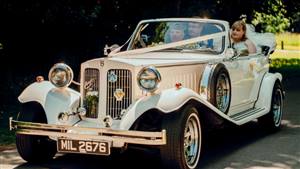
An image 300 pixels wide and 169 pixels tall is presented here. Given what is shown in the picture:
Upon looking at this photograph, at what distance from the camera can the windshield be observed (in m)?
7.61

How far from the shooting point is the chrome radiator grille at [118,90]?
20.4ft

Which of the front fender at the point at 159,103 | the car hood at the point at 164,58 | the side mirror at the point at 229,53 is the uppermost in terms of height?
the side mirror at the point at 229,53

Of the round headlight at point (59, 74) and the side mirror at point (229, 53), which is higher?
the side mirror at point (229, 53)

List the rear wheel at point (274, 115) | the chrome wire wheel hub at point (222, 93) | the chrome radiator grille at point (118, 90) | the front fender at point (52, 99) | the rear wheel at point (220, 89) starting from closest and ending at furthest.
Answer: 1. the chrome radiator grille at point (118, 90)
2. the front fender at point (52, 99)
3. the rear wheel at point (220, 89)
4. the chrome wire wheel hub at point (222, 93)
5. the rear wheel at point (274, 115)

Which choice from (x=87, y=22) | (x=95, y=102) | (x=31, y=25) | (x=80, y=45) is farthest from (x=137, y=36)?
(x=80, y=45)

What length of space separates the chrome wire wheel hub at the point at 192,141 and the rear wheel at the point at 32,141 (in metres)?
1.65

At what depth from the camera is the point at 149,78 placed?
19.6 feet

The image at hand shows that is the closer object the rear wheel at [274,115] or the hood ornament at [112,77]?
the hood ornament at [112,77]

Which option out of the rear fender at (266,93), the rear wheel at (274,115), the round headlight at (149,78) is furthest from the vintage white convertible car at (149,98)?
the rear wheel at (274,115)

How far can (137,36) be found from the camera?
8.11 meters

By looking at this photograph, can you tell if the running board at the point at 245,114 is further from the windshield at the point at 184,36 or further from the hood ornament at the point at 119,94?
the hood ornament at the point at 119,94

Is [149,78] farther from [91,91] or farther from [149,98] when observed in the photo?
[91,91]

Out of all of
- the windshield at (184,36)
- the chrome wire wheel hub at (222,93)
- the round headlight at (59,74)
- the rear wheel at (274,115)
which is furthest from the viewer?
the rear wheel at (274,115)

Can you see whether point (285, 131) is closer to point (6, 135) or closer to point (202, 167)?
point (202, 167)
